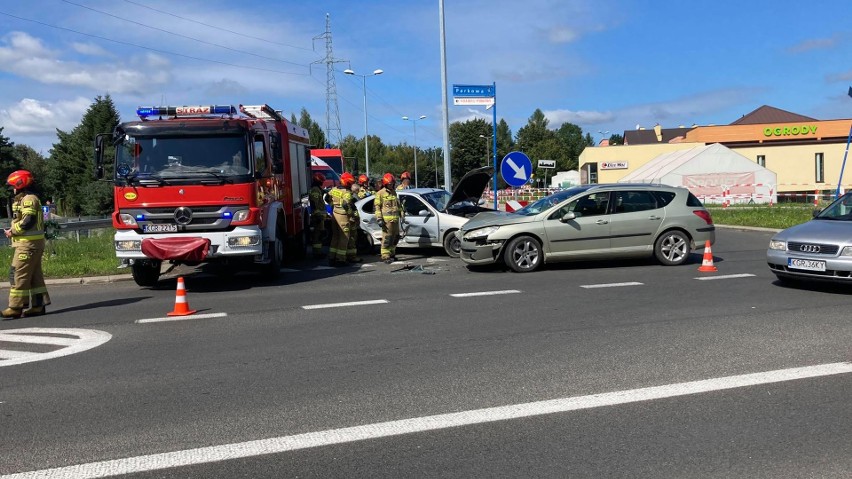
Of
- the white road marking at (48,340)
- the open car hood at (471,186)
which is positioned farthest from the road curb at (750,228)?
the white road marking at (48,340)

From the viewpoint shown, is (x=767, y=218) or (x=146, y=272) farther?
(x=767, y=218)

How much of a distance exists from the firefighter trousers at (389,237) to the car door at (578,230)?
3.30 metres

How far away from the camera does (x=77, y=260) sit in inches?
563

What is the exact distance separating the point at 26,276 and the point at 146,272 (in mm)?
2546

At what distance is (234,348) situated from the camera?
A: 260 inches

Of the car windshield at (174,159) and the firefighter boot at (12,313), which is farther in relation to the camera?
the car windshield at (174,159)

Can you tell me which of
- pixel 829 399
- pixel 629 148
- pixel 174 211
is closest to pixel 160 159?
pixel 174 211

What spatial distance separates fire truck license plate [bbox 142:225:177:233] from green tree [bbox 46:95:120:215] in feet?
178

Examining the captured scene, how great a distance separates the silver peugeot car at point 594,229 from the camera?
11609mm

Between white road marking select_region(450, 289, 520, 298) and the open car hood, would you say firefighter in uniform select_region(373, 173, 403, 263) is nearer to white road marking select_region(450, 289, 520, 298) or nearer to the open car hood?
the open car hood

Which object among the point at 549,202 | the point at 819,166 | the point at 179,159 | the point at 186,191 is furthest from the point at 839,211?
the point at 819,166

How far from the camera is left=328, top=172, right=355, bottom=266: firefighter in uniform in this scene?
1318 cm

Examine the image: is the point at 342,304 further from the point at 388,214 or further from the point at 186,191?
the point at 388,214

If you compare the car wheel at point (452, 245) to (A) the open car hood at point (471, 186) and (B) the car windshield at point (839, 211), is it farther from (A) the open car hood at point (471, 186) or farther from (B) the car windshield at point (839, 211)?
(B) the car windshield at point (839, 211)
